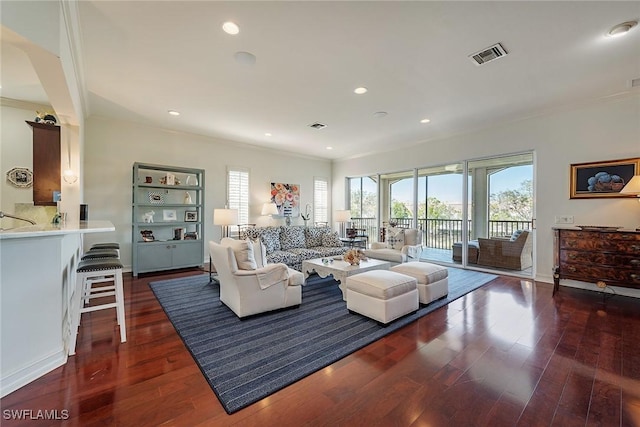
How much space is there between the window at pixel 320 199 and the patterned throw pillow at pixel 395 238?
303cm

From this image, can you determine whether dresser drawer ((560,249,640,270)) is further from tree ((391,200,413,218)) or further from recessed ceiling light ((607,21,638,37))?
tree ((391,200,413,218))

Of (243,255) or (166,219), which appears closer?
(243,255)

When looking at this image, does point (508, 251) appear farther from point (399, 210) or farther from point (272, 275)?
point (272, 275)

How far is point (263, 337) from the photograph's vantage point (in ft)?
8.27

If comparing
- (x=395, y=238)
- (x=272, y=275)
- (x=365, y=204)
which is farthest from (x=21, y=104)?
(x=365, y=204)

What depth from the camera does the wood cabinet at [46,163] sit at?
3607 mm

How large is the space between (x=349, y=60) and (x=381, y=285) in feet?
8.23

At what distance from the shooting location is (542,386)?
1.85 meters

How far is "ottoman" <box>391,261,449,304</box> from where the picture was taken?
3385 millimetres

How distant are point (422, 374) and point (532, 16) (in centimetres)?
311

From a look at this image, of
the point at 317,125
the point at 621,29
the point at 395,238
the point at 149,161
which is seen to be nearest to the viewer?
the point at 621,29

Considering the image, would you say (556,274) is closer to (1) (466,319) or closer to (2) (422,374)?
(1) (466,319)

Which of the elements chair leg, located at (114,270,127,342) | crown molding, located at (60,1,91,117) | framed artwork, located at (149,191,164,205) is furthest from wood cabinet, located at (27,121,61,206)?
chair leg, located at (114,270,127,342)

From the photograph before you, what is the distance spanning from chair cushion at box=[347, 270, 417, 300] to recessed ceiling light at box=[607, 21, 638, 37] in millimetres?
3051
